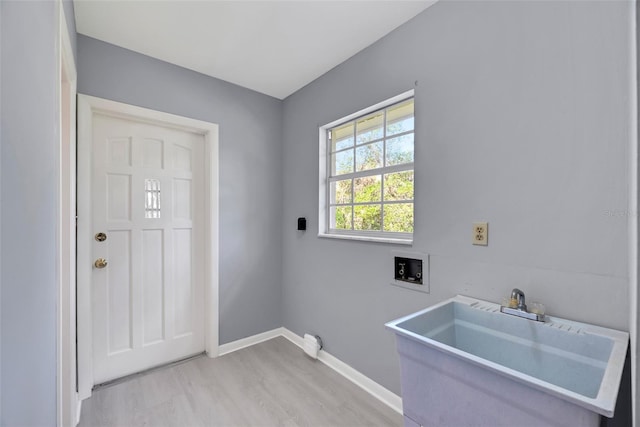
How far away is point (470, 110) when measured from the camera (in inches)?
57.7

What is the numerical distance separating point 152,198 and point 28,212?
1669 mm

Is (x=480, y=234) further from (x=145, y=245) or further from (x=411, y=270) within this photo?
(x=145, y=245)

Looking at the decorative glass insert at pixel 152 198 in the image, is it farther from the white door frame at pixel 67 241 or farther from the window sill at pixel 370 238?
the window sill at pixel 370 238

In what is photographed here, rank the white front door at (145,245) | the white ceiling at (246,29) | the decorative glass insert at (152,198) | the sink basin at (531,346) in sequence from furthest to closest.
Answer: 1. the decorative glass insert at (152,198)
2. the white front door at (145,245)
3. the white ceiling at (246,29)
4. the sink basin at (531,346)

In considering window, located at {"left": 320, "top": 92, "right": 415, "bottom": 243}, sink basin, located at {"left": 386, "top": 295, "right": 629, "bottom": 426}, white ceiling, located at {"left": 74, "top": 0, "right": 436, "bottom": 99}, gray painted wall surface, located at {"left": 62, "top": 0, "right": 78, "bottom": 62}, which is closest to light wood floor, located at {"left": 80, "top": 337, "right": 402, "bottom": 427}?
sink basin, located at {"left": 386, "top": 295, "right": 629, "bottom": 426}

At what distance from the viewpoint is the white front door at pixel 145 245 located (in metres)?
2.03

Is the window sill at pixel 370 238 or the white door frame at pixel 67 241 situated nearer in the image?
the white door frame at pixel 67 241

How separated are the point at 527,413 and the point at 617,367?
0.32 metres

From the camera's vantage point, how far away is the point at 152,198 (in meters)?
2.22

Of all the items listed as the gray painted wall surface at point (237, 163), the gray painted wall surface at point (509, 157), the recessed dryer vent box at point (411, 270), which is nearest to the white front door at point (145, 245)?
the gray painted wall surface at point (237, 163)

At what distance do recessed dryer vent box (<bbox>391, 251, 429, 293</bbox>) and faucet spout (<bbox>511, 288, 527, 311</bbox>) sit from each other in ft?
1.51

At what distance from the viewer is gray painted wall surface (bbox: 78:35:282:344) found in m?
2.07

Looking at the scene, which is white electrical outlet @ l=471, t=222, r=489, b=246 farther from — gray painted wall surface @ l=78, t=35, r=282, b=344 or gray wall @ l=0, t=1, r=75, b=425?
gray painted wall surface @ l=78, t=35, r=282, b=344

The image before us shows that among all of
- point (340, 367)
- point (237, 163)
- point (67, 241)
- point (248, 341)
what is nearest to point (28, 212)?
point (67, 241)
